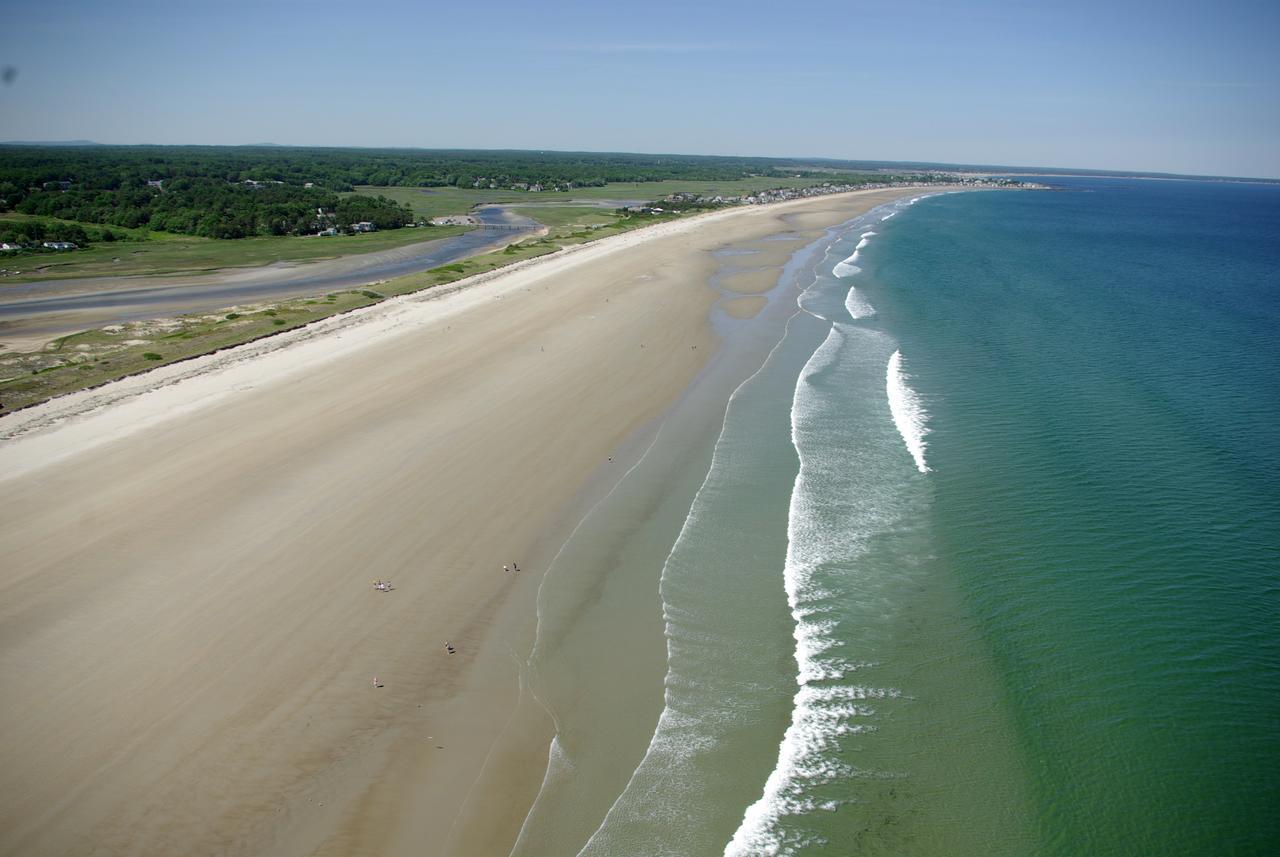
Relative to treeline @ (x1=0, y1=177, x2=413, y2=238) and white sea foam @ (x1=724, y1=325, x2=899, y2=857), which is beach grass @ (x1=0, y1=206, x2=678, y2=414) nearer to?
white sea foam @ (x1=724, y1=325, x2=899, y2=857)

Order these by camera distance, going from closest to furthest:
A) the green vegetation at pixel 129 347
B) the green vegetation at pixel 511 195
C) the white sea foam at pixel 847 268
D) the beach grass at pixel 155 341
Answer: the green vegetation at pixel 129 347, the beach grass at pixel 155 341, the white sea foam at pixel 847 268, the green vegetation at pixel 511 195

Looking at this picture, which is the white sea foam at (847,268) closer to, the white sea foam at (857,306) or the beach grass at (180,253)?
the white sea foam at (857,306)

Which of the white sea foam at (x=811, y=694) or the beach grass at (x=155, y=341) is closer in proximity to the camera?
the white sea foam at (x=811, y=694)

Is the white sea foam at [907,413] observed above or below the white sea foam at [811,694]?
above

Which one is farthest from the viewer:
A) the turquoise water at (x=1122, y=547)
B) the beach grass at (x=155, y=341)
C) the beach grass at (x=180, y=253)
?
the beach grass at (x=180, y=253)

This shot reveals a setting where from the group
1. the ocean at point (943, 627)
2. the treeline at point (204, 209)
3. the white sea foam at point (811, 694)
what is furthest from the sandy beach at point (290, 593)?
the treeline at point (204, 209)

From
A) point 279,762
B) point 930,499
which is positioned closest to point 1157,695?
point 930,499
